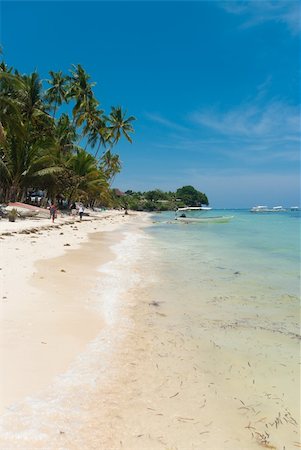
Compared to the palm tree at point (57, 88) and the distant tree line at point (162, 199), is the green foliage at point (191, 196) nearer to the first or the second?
the distant tree line at point (162, 199)

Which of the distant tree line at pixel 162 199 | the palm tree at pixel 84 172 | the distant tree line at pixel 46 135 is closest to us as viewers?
the distant tree line at pixel 46 135

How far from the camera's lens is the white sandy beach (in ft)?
8.26

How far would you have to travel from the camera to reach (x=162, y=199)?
4705 inches

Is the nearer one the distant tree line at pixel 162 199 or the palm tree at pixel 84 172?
the palm tree at pixel 84 172

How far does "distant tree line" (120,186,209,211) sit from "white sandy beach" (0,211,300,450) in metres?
78.6

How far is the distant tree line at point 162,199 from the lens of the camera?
101 metres

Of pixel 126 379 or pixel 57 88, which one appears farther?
pixel 57 88

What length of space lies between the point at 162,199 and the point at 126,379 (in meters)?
117

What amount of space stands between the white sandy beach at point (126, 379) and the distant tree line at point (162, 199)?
258 ft

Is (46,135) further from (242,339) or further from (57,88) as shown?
(242,339)

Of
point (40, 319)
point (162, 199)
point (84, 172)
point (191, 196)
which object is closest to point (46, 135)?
point (84, 172)

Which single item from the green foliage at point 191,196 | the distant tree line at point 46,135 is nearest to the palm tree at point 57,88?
the distant tree line at point 46,135

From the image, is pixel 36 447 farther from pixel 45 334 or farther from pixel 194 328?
pixel 194 328

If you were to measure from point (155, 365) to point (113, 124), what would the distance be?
49.8 m
